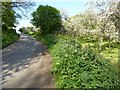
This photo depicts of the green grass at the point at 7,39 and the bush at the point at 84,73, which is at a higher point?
the green grass at the point at 7,39

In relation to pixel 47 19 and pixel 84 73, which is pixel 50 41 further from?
pixel 84 73

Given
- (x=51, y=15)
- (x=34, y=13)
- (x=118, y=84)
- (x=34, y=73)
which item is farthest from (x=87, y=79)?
(x=34, y=13)

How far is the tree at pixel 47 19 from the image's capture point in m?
36.0

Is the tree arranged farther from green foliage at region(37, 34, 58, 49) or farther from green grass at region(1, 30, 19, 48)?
green foliage at region(37, 34, 58, 49)

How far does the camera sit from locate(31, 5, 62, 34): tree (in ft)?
118

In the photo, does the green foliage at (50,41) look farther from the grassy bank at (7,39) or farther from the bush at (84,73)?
the bush at (84,73)

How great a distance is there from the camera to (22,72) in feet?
40.5

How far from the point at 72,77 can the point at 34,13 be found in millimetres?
30192

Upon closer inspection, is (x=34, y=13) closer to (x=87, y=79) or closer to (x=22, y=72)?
(x=22, y=72)

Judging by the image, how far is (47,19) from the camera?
1421 inches

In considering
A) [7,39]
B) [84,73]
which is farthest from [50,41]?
[84,73]

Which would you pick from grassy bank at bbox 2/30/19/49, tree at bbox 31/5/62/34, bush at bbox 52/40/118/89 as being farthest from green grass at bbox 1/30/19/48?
bush at bbox 52/40/118/89

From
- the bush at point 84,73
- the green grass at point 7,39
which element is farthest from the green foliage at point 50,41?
the bush at point 84,73

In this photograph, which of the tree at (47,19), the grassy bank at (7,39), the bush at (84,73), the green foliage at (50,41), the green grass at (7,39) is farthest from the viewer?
the tree at (47,19)
